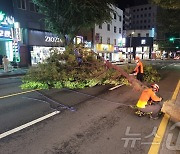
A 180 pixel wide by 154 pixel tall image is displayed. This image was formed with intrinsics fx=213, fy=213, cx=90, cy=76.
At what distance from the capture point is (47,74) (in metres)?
12.3

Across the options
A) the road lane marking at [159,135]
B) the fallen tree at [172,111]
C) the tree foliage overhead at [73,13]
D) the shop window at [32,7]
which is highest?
the shop window at [32,7]

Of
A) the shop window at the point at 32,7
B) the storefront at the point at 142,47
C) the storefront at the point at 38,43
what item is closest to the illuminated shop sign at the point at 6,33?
the storefront at the point at 38,43

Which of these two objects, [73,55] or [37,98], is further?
[73,55]

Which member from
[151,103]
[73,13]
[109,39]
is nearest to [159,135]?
[151,103]

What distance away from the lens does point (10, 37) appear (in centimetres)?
2467

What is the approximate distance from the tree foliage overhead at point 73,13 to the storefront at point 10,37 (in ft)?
17.1

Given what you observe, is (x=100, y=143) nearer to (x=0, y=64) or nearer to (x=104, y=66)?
(x=104, y=66)

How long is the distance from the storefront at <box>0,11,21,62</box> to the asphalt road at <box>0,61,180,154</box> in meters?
17.1

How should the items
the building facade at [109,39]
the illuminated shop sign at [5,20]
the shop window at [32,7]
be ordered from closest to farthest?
the illuminated shop sign at [5,20], the shop window at [32,7], the building facade at [109,39]

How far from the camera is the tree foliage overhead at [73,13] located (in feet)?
62.0

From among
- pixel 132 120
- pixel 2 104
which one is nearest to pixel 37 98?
pixel 2 104

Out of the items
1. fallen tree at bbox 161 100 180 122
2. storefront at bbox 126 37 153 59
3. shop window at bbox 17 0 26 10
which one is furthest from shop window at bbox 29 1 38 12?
storefront at bbox 126 37 153 59

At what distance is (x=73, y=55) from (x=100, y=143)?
904cm
